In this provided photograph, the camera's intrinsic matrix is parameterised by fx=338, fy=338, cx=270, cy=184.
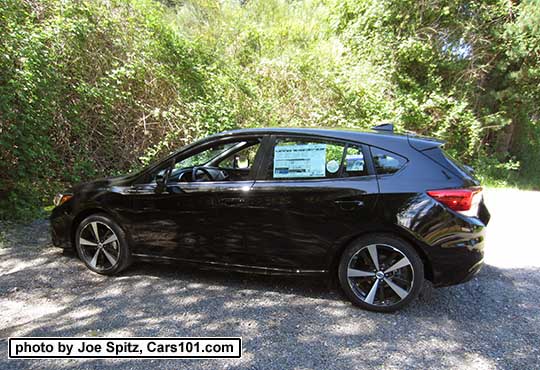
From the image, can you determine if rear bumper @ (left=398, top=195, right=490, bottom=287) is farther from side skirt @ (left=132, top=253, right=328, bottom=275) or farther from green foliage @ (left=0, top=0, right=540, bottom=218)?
green foliage @ (left=0, top=0, right=540, bottom=218)

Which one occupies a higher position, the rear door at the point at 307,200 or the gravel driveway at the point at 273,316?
the rear door at the point at 307,200

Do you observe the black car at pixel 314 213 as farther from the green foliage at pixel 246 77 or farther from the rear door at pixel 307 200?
the green foliage at pixel 246 77

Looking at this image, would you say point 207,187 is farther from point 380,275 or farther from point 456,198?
point 456,198

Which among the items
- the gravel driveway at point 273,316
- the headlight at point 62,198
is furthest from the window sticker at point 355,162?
the headlight at point 62,198

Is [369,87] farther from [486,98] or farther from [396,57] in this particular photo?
[486,98]

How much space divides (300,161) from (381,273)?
1.21 m

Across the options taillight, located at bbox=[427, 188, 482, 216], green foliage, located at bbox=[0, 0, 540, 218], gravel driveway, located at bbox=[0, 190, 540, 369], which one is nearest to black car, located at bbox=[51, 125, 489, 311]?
taillight, located at bbox=[427, 188, 482, 216]

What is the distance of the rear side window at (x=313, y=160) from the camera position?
2988 mm

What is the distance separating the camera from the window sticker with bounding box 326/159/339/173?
9.87 feet

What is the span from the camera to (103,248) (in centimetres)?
364

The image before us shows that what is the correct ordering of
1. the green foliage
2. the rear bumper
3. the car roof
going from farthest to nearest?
1. the green foliage
2. the car roof
3. the rear bumper

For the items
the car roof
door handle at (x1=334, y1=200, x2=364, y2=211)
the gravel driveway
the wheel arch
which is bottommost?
the gravel driveway

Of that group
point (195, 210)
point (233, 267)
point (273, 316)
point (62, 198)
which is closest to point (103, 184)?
point (62, 198)

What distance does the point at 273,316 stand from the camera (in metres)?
2.90
